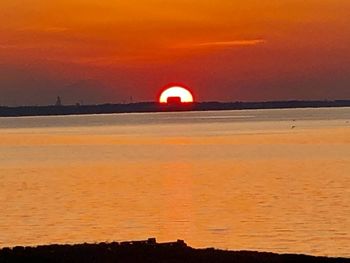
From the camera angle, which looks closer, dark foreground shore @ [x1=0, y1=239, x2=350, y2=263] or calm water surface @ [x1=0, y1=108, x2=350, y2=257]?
dark foreground shore @ [x1=0, y1=239, x2=350, y2=263]

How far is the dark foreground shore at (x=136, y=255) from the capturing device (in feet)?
48.9

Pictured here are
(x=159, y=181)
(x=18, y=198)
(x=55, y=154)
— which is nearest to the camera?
(x=18, y=198)

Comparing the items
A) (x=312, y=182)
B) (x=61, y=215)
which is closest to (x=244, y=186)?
(x=312, y=182)

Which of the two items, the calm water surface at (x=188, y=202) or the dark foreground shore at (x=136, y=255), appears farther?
the calm water surface at (x=188, y=202)

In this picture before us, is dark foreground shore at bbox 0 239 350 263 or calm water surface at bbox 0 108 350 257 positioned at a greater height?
calm water surface at bbox 0 108 350 257

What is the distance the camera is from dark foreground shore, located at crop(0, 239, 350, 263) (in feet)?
48.9

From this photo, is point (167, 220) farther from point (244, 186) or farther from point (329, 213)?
point (244, 186)

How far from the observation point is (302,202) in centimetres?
3550

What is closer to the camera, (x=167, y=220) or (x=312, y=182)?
(x=167, y=220)

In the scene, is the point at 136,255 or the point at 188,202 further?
the point at 188,202

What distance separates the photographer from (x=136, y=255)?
1522 centimetres

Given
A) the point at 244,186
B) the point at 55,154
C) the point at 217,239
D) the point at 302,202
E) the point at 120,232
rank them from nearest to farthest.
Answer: the point at 217,239 → the point at 120,232 → the point at 302,202 → the point at 244,186 → the point at 55,154

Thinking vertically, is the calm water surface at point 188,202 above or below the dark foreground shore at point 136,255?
above

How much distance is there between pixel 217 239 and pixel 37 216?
323 inches
